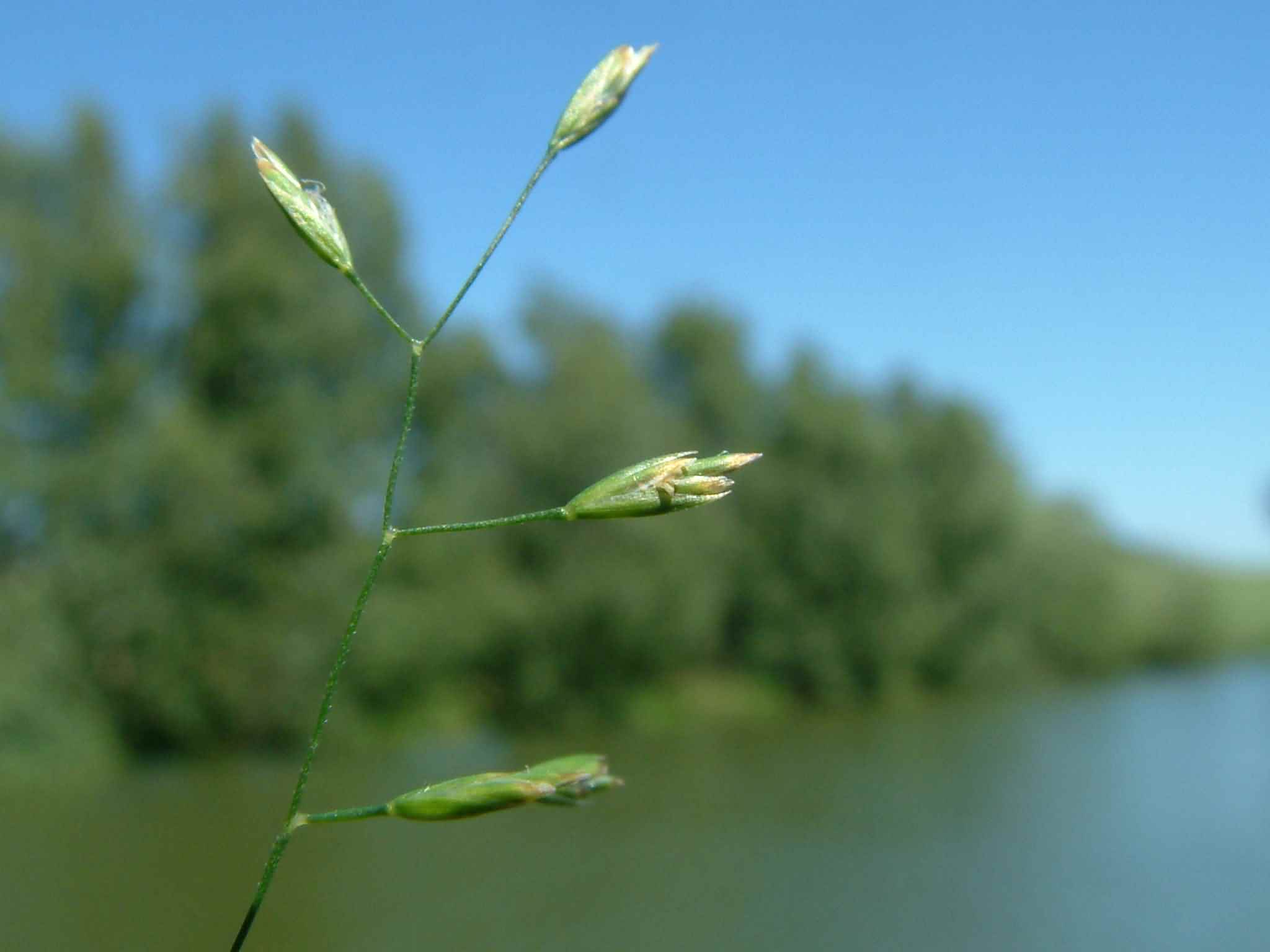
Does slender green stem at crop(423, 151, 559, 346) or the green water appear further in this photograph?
the green water

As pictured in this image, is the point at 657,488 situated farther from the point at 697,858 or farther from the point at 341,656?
the point at 697,858

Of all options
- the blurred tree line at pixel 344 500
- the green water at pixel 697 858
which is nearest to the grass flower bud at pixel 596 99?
the green water at pixel 697 858

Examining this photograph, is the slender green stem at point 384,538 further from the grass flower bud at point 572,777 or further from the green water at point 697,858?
the green water at point 697,858

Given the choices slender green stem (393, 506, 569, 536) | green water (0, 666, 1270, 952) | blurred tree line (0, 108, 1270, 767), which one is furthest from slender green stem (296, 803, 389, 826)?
blurred tree line (0, 108, 1270, 767)

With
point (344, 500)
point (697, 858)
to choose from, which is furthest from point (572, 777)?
point (344, 500)

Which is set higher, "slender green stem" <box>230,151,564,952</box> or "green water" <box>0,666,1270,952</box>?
"slender green stem" <box>230,151,564,952</box>

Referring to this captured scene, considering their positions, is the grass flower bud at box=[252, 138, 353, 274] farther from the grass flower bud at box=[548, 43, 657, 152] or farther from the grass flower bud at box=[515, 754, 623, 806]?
the grass flower bud at box=[515, 754, 623, 806]
